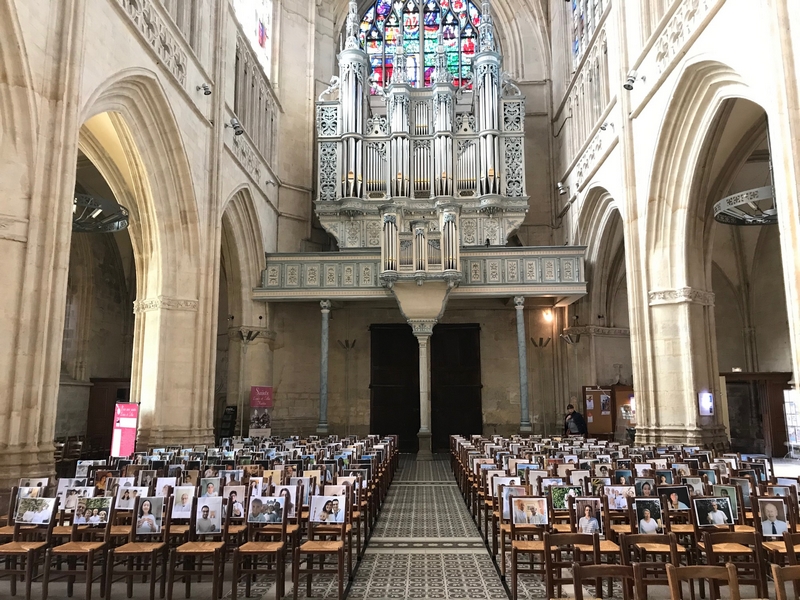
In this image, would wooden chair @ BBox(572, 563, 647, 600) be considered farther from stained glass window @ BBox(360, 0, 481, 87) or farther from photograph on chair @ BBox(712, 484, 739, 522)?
stained glass window @ BBox(360, 0, 481, 87)

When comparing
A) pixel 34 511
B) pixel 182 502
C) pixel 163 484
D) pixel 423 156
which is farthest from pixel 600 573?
pixel 423 156

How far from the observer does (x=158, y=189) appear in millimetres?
13859

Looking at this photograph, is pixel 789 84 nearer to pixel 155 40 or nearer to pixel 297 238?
pixel 155 40

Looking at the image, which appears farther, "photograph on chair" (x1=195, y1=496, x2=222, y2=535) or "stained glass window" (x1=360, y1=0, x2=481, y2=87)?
"stained glass window" (x1=360, y1=0, x2=481, y2=87)

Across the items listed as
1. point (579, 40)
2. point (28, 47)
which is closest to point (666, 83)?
point (579, 40)

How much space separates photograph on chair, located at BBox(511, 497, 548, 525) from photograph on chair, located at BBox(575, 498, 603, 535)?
0.30 metres

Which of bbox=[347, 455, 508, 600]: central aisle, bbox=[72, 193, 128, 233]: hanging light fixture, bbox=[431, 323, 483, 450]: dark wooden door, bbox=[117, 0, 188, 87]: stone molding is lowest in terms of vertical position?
bbox=[347, 455, 508, 600]: central aisle

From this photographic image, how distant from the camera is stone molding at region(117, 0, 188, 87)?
37.7 feet

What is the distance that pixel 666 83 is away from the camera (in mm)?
12695

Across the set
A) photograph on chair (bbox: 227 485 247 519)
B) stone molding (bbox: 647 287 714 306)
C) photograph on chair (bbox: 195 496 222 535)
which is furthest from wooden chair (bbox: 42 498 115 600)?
stone molding (bbox: 647 287 714 306)

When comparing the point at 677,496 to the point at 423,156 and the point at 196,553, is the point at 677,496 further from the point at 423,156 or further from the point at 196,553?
the point at 423,156

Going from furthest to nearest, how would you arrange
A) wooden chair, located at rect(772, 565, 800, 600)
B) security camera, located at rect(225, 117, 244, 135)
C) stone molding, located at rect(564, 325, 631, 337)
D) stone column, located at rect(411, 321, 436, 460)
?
stone molding, located at rect(564, 325, 631, 337) < stone column, located at rect(411, 321, 436, 460) < security camera, located at rect(225, 117, 244, 135) < wooden chair, located at rect(772, 565, 800, 600)

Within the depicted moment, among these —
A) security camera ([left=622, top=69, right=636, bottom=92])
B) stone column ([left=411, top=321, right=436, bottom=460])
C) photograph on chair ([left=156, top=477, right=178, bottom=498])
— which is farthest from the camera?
stone column ([left=411, top=321, right=436, bottom=460])

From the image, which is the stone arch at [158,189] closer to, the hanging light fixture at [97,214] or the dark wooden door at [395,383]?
the hanging light fixture at [97,214]
